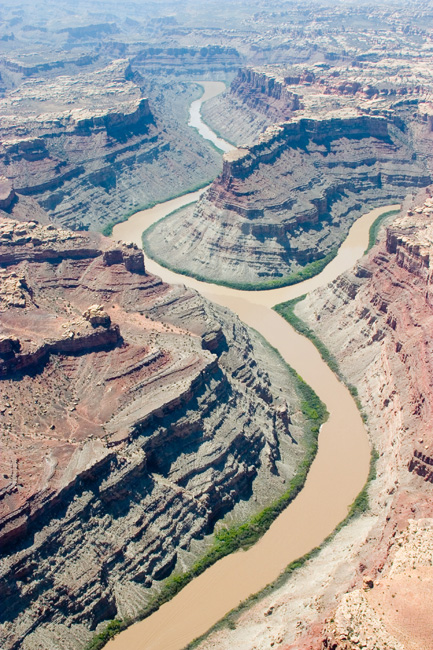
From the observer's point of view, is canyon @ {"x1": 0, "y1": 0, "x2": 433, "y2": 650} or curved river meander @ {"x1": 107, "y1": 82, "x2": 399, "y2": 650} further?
curved river meander @ {"x1": 107, "y1": 82, "x2": 399, "y2": 650}

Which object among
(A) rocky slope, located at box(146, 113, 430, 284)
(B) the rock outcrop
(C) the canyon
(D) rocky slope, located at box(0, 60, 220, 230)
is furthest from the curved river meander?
(D) rocky slope, located at box(0, 60, 220, 230)

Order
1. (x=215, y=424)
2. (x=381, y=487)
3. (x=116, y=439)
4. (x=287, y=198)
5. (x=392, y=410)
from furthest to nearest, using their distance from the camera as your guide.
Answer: (x=287, y=198), (x=392, y=410), (x=215, y=424), (x=381, y=487), (x=116, y=439)

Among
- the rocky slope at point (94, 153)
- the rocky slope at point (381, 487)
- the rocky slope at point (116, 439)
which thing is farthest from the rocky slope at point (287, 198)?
the rocky slope at point (116, 439)

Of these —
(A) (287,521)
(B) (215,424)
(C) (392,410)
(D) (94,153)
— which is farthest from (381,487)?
(D) (94,153)

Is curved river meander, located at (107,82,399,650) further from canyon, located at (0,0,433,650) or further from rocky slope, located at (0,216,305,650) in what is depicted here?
rocky slope, located at (0,216,305,650)

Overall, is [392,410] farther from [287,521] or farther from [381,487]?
[287,521]
